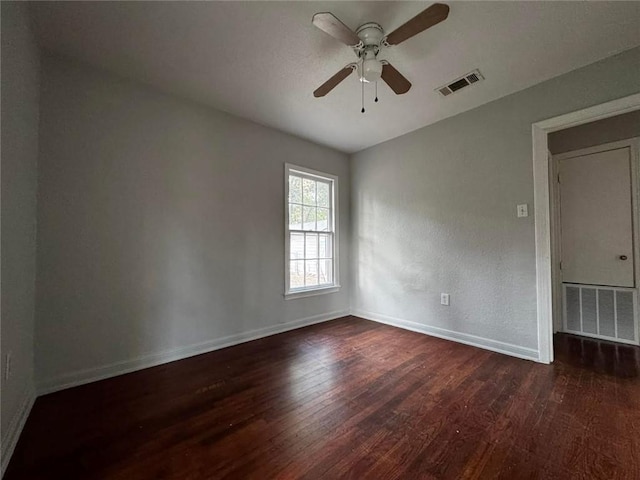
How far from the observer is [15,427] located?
4.83 feet

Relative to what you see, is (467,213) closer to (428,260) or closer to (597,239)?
(428,260)

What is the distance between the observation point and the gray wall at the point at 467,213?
2473mm

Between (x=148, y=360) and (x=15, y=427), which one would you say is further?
(x=148, y=360)

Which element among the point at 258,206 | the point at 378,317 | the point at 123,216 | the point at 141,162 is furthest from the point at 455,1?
the point at 378,317

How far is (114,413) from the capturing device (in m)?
1.72

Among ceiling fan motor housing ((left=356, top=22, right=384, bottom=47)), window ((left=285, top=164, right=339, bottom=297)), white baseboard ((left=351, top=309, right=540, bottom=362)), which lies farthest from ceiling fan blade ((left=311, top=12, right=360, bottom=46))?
white baseboard ((left=351, top=309, right=540, bottom=362))

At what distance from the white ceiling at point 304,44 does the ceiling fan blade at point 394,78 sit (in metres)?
0.28

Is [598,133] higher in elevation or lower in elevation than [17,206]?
higher

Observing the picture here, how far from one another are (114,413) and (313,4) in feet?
9.45

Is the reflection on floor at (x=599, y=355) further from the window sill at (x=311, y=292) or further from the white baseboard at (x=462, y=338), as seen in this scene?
the window sill at (x=311, y=292)

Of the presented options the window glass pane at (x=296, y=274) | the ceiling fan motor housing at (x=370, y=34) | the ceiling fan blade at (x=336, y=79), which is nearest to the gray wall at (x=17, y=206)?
the ceiling fan blade at (x=336, y=79)

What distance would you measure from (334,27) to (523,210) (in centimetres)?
234

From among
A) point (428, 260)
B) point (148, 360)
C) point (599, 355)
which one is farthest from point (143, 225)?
point (599, 355)

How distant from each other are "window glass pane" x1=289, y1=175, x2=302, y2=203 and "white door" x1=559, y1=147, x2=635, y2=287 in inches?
132
